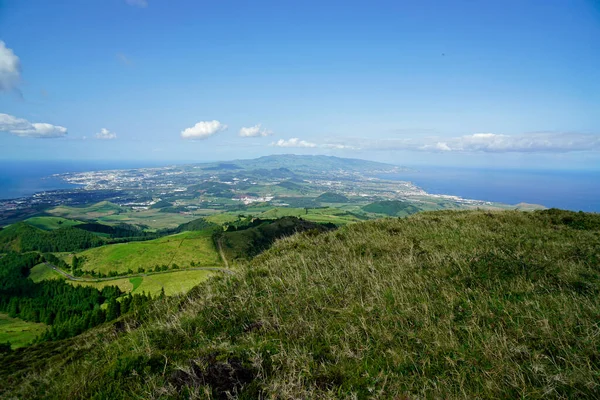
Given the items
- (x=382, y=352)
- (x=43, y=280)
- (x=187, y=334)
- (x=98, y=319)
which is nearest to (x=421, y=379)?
(x=382, y=352)

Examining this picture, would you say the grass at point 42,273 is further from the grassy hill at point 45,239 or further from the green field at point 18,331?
the green field at point 18,331

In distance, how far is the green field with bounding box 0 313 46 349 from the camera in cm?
7588

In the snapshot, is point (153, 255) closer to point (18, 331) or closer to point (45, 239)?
point (18, 331)

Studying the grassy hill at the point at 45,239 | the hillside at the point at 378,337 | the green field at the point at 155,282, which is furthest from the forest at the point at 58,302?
the hillside at the point at 378,337

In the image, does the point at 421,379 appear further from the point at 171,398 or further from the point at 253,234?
the point at 253,234

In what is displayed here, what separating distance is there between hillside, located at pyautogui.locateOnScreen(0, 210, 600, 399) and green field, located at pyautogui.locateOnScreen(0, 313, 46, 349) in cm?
10048

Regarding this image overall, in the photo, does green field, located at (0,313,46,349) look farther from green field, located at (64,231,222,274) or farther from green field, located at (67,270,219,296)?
green field, located at (64,231,222,274)

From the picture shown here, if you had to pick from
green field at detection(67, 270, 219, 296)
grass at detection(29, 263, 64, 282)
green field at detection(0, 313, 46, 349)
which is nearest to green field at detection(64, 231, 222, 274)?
grass at detection(29, 263, 64, 282)

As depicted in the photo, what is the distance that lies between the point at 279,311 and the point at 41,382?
565 centimetres

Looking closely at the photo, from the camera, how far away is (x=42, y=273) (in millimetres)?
139250

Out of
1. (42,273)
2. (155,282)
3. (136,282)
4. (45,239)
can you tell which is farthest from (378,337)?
(45,239)

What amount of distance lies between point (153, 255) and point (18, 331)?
48994mm

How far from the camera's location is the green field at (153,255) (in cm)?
12269

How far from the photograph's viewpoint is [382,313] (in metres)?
5.93
